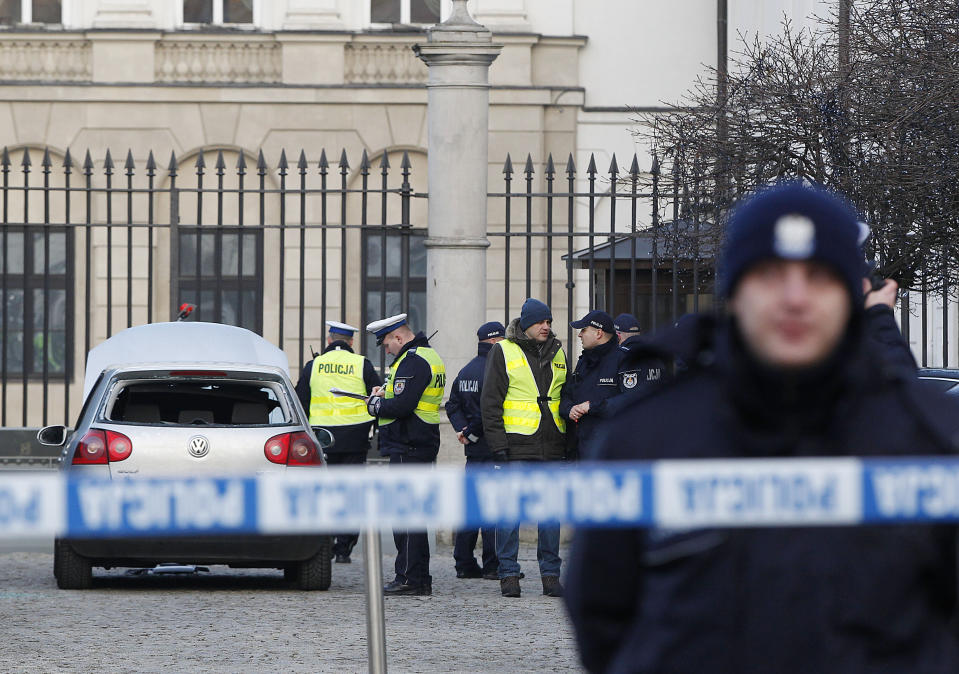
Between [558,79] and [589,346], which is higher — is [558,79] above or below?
above

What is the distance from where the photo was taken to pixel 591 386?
10.4 meters

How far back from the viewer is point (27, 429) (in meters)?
14.9

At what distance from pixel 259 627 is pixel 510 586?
75.8 inches

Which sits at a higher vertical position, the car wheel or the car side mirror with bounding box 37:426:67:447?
the car side mirror with bounding box 37:426:67:447

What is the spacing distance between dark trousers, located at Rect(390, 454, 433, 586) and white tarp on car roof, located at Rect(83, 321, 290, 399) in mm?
1328

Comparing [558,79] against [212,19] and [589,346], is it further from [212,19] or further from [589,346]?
[589,346]

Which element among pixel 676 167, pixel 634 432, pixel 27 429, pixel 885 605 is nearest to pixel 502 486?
pixel 634 432

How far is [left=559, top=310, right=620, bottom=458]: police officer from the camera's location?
10.3 m

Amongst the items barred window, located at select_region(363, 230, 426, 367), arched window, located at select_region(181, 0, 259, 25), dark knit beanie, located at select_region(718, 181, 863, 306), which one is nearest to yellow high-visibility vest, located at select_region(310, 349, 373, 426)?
dark knit beanie, located at select_region(718, 181, 863, 306)

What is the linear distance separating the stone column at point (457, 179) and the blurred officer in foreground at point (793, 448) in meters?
10.7

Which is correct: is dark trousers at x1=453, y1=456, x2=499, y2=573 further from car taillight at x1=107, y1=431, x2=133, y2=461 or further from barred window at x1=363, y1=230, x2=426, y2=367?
barred window at x1=363, y1=230, x2=426, y2=367

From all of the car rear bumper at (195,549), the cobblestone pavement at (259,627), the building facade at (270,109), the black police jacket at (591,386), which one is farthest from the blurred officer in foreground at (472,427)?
the building facade at (270,109)

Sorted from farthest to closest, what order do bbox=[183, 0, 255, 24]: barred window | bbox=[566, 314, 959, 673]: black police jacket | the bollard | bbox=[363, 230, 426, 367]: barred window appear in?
bbox=[183, 0, 255, 24]: barred window → bbox=[363, 230, 426, 367]: barred window → the bollard → bbox=[566, 314, 959, 673]: black police jacket

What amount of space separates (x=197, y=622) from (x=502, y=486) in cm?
640
